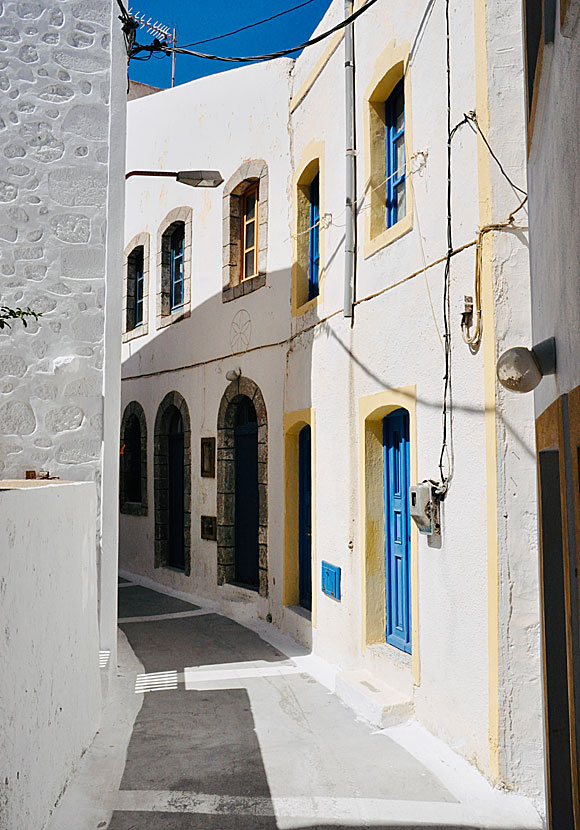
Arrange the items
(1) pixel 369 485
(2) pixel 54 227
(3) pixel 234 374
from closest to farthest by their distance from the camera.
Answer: (2) pixel 54 227
(1) pixel 369 485
(3) pixel 234 374

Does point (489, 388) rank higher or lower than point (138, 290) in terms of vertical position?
lower

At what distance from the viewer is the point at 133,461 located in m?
13.5

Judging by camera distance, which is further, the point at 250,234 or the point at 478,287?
the point at 250,234

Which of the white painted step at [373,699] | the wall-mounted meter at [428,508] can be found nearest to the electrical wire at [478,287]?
the wall-mounted meter at [428,508]

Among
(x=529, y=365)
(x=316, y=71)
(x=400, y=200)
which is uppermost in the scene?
(x=316, y=71)

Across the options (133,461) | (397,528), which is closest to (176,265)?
(133,461)

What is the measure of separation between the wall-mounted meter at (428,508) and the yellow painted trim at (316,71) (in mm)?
4470

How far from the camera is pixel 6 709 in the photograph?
3.28 meters

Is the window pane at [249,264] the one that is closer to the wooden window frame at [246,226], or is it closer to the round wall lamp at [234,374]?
the wooden window frame at [246,226]

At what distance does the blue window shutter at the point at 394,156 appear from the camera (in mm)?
6469

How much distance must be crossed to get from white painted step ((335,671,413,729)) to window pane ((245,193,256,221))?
236 inches

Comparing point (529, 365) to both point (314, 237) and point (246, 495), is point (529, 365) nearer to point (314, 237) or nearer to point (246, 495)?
point (314, 237)

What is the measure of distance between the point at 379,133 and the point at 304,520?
13.2 ft

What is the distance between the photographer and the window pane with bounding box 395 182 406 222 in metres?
6.38
